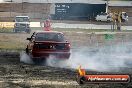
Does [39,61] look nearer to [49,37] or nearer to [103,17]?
[49,37]

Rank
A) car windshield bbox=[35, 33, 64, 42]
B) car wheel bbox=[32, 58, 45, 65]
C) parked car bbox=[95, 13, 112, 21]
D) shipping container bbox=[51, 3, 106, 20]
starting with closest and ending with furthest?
car wheel bbox=[32, 58, 45, 65], car windshield bbox=[35, 33, 64, 42], shipping container bbox=[51, 3, 106, 20], parked car bbox=[95, 13, 112, 21]

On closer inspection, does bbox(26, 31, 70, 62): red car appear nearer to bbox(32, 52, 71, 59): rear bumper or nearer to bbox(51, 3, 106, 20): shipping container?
bbox(32, 52, 71, 59): rear bumper

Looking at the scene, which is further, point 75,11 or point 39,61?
point 75,11

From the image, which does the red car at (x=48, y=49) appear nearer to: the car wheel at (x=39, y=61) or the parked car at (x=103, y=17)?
the car wheel at (x=39, y=61)

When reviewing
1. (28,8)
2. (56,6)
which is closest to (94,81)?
(56,6)

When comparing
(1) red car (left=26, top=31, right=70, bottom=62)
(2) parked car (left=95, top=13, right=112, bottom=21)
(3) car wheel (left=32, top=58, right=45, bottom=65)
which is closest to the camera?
(1) red car (left=26, top=31, right=70, bottom=62)

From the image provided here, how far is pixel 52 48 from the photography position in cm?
1941

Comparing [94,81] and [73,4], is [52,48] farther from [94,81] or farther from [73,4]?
[73,4]

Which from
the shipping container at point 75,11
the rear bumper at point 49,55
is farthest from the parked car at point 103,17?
the rear bumper at point 49,55

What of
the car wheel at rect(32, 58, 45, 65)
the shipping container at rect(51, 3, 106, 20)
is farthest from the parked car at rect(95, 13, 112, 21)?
the car wheel at rect(32, 58, 45, 65)

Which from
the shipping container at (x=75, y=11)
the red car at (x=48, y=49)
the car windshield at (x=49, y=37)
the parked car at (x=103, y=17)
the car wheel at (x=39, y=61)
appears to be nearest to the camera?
the red car at (x=48, y=49)

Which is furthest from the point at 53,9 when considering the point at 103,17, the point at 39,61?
the point at 39,61

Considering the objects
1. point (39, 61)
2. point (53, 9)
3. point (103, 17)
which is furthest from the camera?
point (53, 9)

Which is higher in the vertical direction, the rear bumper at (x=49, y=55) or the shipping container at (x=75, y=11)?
the shipping container at (x=75, y=11)
